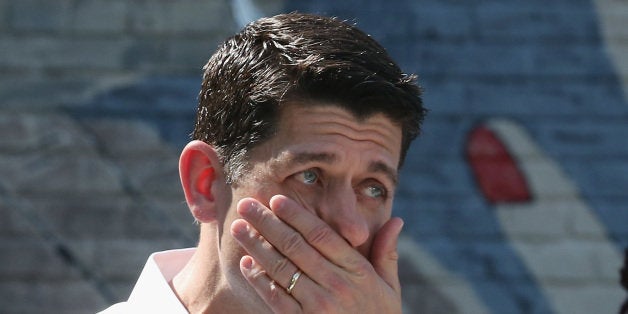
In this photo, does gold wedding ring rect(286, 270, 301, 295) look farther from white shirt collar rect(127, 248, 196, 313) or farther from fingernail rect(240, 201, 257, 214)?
white shirt collar rect(127, 248, 196, 313)

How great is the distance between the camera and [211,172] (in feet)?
7.73

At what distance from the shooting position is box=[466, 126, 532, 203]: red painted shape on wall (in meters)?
4.62

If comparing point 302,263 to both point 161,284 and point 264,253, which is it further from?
point 161,284

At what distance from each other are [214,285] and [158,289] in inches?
7.6

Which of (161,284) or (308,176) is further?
(161,284)

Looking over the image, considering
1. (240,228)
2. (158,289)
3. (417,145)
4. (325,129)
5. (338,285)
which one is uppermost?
(325,129)

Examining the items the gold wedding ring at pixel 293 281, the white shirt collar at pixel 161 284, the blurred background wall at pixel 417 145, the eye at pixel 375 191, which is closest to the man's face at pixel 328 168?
the eye at pixel 375 191

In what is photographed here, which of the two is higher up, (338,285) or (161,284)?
(338,285)

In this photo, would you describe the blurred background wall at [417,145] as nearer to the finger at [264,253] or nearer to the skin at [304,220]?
the skin at [304,220]

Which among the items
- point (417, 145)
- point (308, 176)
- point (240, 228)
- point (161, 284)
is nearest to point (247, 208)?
point (240, 228)

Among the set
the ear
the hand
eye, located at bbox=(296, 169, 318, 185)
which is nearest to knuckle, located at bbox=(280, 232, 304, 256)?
the hand

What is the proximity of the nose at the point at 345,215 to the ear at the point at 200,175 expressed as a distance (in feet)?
0.88

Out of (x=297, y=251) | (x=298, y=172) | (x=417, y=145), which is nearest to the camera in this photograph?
(x=297, y=251)

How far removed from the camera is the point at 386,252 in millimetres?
2201
